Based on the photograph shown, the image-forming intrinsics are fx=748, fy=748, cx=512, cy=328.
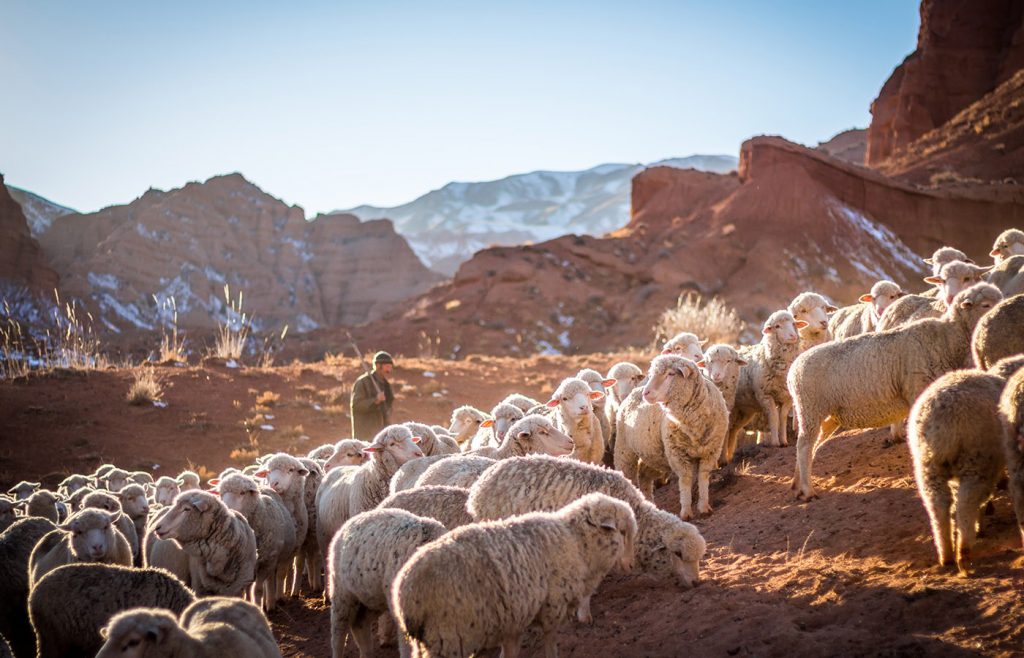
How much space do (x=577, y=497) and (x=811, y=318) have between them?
588 cm

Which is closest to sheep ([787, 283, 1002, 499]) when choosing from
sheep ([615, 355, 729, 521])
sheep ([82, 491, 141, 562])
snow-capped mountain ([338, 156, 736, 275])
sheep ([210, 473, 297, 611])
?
sheep ([615, 355, 729, 521])

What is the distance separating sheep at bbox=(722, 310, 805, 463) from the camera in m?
9.51

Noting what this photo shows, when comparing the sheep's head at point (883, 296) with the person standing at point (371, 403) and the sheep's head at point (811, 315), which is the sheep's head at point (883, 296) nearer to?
the sheep's head at point (811, 315)

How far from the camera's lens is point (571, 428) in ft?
28.3

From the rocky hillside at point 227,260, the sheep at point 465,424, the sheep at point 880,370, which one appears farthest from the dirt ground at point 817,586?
the rocky hillside at point 227,260

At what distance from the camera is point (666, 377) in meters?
7.91

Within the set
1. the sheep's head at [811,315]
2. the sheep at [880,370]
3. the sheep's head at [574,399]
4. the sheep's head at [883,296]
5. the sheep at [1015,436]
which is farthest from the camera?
the sheep's head at [811,315]

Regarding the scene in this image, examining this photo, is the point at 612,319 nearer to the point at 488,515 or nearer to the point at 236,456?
the point at 236,456

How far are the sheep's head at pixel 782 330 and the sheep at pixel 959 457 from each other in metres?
4.27

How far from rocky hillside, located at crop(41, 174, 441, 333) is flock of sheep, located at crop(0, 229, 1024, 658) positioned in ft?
147

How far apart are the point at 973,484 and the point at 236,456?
12591 millimetres

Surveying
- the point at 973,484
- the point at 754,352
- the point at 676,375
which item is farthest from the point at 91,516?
the point at 754,352

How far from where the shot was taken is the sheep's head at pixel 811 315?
10.3 metres

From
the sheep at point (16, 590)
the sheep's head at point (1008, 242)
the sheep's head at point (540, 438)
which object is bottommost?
the sheep at point (16, 590)
